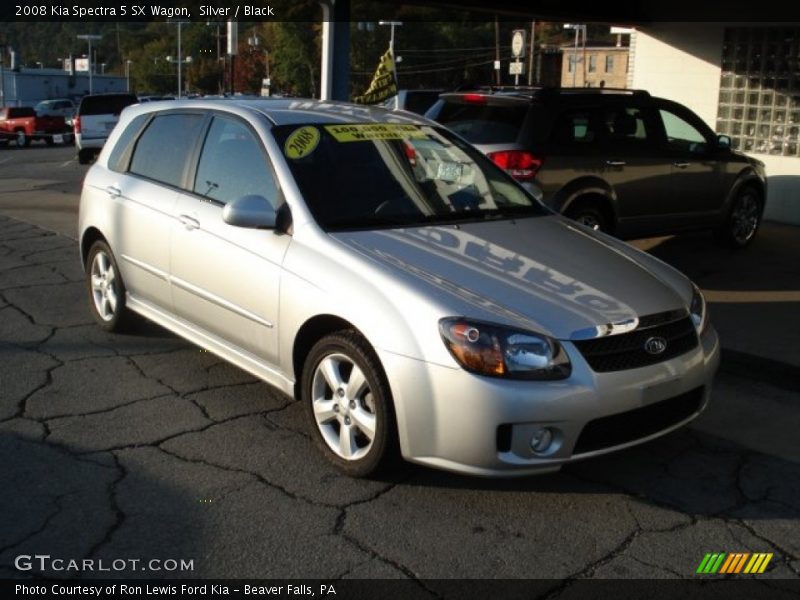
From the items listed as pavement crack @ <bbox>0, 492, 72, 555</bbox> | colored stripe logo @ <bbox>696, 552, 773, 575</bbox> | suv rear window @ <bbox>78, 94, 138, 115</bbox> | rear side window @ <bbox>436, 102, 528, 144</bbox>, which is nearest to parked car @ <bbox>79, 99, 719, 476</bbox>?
colored stripe logo @ <bbox>696, 552, 773, 575</bbox>

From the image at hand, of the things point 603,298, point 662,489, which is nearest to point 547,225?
point 603,298

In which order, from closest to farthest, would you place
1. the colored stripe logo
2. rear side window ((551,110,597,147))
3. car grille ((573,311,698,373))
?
Answer: the colored stripe logo
car grille ((573,311,698,373))
rear side window ((551,110,597,147))

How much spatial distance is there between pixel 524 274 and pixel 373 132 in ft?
4.81

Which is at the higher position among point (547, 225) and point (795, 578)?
point (547, 225)

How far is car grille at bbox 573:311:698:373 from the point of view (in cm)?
376

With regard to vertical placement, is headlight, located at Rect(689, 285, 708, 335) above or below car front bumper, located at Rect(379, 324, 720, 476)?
above

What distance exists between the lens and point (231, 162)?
16.7 feet

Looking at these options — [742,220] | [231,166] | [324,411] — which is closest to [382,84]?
[742,220]

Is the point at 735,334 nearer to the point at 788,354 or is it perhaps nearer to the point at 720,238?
the point at 788,354

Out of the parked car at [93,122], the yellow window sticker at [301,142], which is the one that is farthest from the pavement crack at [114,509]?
the parked car at [93,122]

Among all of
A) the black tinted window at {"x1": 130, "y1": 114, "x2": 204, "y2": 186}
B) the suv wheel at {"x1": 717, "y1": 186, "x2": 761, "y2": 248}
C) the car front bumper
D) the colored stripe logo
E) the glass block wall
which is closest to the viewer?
the colored stripe logo

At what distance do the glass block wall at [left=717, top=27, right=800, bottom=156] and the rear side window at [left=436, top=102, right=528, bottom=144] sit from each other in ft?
17.4

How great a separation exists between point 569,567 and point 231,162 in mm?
2896
